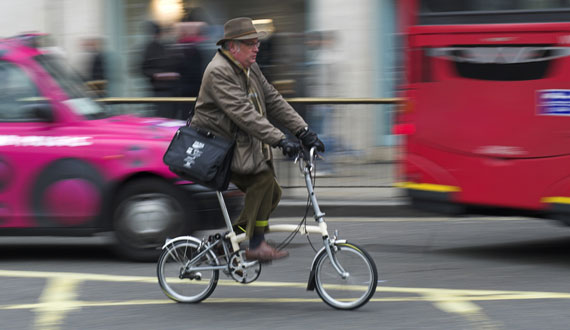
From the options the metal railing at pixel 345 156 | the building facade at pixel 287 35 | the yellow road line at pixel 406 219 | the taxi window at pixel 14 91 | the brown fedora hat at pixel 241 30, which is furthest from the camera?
the building facade at pixel 287 35

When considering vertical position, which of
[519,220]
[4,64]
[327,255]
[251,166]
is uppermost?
[4,64]

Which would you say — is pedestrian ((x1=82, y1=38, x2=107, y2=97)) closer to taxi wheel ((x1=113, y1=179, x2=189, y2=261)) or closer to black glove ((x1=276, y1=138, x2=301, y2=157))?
taxi wheel ((x1=113, y1=179, x2=189, y2=261))

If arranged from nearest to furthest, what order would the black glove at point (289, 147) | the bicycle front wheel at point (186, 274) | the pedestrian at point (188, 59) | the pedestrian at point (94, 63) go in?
the black glove at point (289, 147), the bicycle front wheel at point (186, 274), the pedestrian at point (188, 59), the pedestrian at point (94, 63)

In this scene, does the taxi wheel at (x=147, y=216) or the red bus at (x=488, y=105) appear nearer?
the red bus at (x=488, y=105)

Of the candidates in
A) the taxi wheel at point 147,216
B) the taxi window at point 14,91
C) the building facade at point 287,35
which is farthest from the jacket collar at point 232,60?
the building facade at point 287,35

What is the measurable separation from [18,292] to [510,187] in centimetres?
379

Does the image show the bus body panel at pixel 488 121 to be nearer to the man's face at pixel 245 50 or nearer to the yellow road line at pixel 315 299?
the yellow road line at pixel 315 299

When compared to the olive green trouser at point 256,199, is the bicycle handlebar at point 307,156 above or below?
above

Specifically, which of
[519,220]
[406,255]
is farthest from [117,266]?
[519,220]

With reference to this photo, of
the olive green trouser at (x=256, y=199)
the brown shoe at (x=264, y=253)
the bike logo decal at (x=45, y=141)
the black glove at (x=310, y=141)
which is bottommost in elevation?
the brown shoe at (x=264, y=253)

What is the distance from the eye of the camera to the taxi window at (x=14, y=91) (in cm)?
785

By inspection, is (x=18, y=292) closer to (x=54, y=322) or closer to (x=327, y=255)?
(x=54, y=322)

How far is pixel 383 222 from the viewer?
9977 mm

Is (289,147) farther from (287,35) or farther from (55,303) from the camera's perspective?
(287,35)
